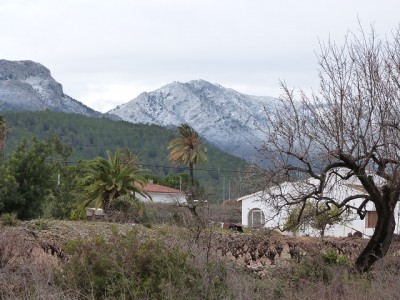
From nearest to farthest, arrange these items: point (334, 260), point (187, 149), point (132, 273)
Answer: point (132, 273) → point (334, 260) → point (187, 149)

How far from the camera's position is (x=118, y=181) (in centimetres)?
4950

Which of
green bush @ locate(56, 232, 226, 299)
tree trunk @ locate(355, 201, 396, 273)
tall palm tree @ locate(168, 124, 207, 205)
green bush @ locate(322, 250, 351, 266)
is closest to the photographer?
green bush @ locate(56, 232, 226, 299)

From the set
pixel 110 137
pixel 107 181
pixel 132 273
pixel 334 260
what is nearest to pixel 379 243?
pixel 334 260

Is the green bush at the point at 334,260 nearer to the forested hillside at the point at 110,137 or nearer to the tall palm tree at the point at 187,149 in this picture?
the tall palm tree at the point at 187,149

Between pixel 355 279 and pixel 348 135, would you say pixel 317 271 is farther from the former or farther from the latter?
pixel 348 135

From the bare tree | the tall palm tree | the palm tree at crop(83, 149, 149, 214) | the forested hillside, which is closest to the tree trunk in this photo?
the bare tree

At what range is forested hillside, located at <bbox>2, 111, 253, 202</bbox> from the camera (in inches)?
5123

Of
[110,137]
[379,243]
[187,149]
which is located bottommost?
[379,243]

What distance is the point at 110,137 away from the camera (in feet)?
458

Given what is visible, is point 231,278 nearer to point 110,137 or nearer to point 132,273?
point 132,273

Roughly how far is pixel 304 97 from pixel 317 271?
392cm

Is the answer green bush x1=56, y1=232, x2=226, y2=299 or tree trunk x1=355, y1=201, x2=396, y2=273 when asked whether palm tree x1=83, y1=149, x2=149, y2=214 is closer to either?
tree trunk x1=355, y1=201, x2=396, y2=273

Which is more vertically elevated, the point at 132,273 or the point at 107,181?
the point at 107,181

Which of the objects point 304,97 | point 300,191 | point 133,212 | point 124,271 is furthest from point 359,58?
point 133,212
